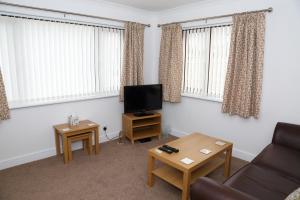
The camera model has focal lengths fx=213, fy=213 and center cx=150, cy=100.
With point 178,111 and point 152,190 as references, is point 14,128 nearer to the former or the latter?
point 152,190

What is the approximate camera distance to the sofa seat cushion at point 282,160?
215 cm

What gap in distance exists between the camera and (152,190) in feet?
8.34

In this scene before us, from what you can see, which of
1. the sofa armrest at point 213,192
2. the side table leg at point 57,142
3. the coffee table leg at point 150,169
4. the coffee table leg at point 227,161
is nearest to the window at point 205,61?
the coffee table leg at point 227,161

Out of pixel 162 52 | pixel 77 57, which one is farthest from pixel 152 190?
pixel 162 52

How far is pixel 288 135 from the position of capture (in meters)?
2.50

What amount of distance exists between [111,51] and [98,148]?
1716mm

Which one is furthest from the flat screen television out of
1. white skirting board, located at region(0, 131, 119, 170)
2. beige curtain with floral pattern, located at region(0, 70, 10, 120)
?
beige curtain with floral pattern, located at region(0, 70, 10, 120)

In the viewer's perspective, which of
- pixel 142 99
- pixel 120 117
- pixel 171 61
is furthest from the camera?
pixel 120 117

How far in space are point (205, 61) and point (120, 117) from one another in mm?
1891

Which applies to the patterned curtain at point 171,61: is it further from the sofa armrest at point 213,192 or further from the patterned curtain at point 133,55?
the sofa armrest at point 213,192

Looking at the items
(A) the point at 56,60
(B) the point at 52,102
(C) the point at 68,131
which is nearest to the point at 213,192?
(C) the point at 68,131

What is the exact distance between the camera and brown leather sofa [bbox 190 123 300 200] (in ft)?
4.95

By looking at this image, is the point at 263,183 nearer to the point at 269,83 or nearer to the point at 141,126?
the point at 269,83

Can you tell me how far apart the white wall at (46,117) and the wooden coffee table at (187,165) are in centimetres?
159
